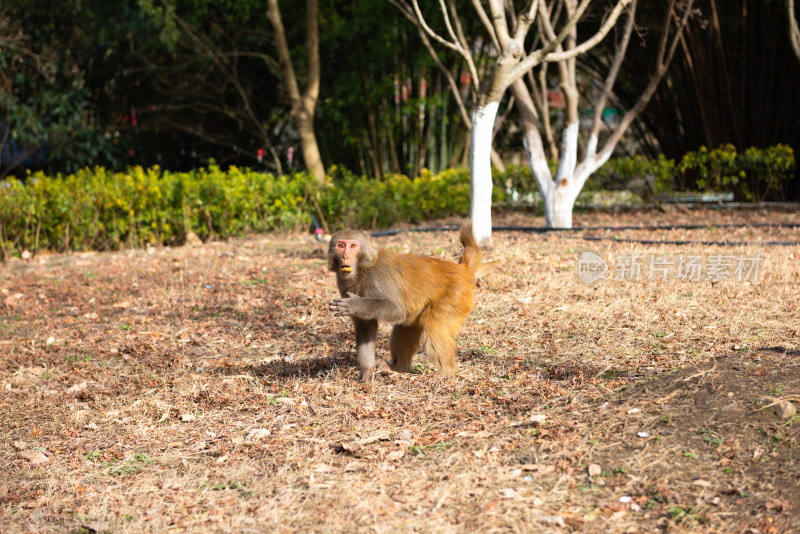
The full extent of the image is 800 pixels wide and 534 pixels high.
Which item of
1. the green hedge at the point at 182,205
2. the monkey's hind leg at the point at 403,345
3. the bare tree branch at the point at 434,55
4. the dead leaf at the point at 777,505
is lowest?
the dead leaf at the point at 777,505

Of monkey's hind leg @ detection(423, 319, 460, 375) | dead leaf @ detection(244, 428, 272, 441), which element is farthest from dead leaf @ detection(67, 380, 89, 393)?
monkey's hind leg @ detection(423, 319, 460, 375)

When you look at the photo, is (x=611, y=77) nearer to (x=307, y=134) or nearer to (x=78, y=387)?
(x=307, y=134)

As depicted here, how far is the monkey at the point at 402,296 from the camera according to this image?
179 inches

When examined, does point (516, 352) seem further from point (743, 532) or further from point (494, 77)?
point (494, 77)

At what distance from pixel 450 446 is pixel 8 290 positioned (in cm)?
585

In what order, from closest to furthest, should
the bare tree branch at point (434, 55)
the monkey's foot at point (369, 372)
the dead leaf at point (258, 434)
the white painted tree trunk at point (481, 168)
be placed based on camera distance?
the dead leaf at point (258, 434)
the monkey's foot at point (369, 372)
the white painted tree trunk at point (481, 168)
the bare tree branch at point (434, 55)

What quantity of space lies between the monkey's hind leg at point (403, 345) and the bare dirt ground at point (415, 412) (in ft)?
0.42

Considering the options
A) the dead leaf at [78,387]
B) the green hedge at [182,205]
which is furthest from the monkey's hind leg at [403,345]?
the green hedge at [182,205]

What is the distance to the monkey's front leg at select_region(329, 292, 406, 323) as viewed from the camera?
4445mm

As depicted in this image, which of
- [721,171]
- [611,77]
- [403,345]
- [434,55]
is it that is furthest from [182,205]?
[721,171]

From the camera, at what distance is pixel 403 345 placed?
5.18m

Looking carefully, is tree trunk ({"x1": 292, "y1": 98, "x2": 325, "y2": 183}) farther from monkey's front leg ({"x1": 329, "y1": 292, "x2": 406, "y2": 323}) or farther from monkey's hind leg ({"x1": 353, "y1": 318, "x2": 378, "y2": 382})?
monkey's front leg ({"x1": 329, "y1": 292, "x2": 406, "y2": 323})

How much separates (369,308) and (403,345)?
749mm

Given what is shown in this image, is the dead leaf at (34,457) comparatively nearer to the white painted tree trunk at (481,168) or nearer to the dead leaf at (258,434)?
the dead leaf at (258,434)
